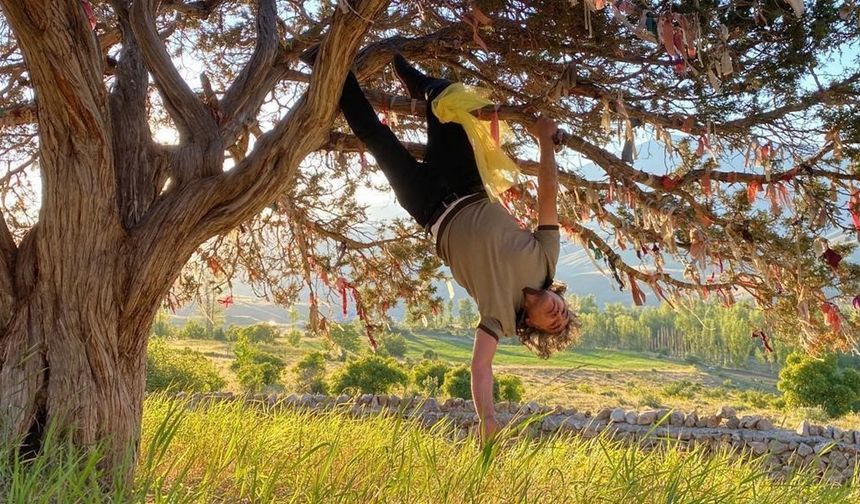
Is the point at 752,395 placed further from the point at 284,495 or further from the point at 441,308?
the point at 284,495

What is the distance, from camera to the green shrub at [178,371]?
1381 centimetres

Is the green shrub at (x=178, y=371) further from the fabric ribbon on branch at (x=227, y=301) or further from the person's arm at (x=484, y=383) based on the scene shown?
the person's arm at (x=484, y=383)

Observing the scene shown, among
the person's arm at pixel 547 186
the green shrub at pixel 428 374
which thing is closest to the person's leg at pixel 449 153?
the person's arm at pixel 547 186

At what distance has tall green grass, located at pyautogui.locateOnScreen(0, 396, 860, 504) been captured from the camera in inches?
85.1

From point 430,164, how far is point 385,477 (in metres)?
1.23

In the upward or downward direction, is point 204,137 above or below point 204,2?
below

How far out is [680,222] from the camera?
12.7 ft

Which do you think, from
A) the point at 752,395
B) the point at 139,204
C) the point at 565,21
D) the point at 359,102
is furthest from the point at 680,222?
the point at 752,395

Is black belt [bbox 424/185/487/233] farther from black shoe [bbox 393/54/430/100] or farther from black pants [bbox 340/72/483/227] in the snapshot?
black shoe [bbox 393/54/430/100]

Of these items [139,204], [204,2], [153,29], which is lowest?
[139,204]

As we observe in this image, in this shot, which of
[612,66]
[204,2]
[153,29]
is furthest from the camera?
[204,2]

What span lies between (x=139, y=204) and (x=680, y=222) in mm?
2834

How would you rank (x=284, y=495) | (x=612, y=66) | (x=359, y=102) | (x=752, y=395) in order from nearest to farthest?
(x=284, y=495) < (x=359, y=102) < (x=612, y=66) < (x=752, y=395)

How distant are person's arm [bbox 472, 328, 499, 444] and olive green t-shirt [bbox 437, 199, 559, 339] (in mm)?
47
